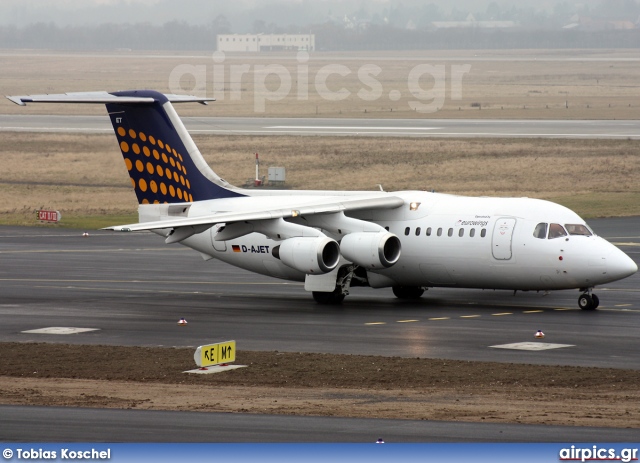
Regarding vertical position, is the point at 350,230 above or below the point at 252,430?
above

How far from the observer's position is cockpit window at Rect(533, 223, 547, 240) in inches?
1447

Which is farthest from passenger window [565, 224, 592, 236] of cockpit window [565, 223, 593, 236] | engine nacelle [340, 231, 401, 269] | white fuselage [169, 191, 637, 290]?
engine nacelle [340, 231, 401, 269]

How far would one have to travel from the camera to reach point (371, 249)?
123 ft

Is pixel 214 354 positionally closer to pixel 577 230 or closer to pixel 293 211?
pixel 293 211

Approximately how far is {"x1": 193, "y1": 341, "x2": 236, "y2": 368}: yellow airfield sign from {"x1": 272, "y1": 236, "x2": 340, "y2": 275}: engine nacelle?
9439mm

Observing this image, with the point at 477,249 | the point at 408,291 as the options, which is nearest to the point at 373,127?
the point at 408,291

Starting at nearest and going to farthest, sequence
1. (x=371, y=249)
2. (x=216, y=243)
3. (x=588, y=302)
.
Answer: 1. (x=588, y=302)
2. (x=371, y=249)
3. (x=216, y=243)

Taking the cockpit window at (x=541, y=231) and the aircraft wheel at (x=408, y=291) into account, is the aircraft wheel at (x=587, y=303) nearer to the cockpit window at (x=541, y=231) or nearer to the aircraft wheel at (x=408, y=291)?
the cockpit window at (x=541, y=231)

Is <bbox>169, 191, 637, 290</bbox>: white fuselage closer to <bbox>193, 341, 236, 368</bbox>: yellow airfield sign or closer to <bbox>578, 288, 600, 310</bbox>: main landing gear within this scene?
<bbox>578, 288, 600, 310</bbox>: main landing gear

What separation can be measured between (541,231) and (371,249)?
5140 millimetres

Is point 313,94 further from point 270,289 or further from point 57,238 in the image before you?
point 270,289

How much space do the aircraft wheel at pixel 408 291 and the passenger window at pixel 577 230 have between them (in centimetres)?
560

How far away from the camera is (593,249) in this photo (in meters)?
35.9

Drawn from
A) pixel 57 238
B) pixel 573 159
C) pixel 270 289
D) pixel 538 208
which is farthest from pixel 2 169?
pixel 538 208
